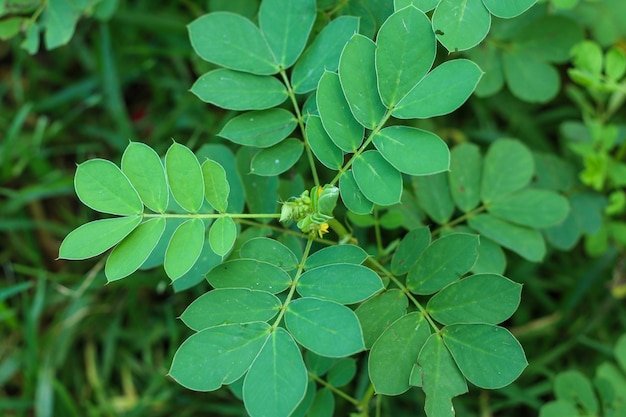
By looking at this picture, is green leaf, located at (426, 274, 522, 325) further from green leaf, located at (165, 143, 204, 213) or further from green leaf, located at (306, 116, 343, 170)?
green leaf, located at (165, 143, 204, 213)

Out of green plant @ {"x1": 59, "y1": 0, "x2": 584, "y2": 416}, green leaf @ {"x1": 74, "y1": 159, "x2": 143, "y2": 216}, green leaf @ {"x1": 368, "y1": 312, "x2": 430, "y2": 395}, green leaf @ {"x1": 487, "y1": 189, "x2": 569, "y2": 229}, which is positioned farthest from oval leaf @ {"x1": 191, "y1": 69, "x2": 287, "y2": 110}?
green leaf @ {"x1": 487, "y1": 189, "x2": 569, "y2": 229}

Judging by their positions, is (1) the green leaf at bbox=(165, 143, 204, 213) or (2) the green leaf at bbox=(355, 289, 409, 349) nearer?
(1) the green leaf at bbox=(165, 143, 204, 213)

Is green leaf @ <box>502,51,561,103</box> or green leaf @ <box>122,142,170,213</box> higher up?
green leaf @ <box>122,142,170,213</box>

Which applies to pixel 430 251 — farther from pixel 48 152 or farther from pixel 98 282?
pixel 48 152

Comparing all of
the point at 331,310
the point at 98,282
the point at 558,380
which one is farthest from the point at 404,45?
the point at 98,282

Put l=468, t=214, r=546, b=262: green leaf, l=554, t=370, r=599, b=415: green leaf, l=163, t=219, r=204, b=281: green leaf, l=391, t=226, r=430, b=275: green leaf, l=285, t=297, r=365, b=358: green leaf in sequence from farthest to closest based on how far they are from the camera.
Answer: l=554, t=370, r=599, b=415: green leaf < l=468, t=214, r=546, b=262: green leaf < l=391, t=226, r=430, b=275: green leaf < l=163, t=219, r=204, b=281: green leaf < l=285, t=297, r=365, b=358: green leaf

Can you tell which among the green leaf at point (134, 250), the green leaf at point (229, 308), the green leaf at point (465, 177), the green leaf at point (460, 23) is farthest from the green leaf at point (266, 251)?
the green leaf at point (465, 177)
